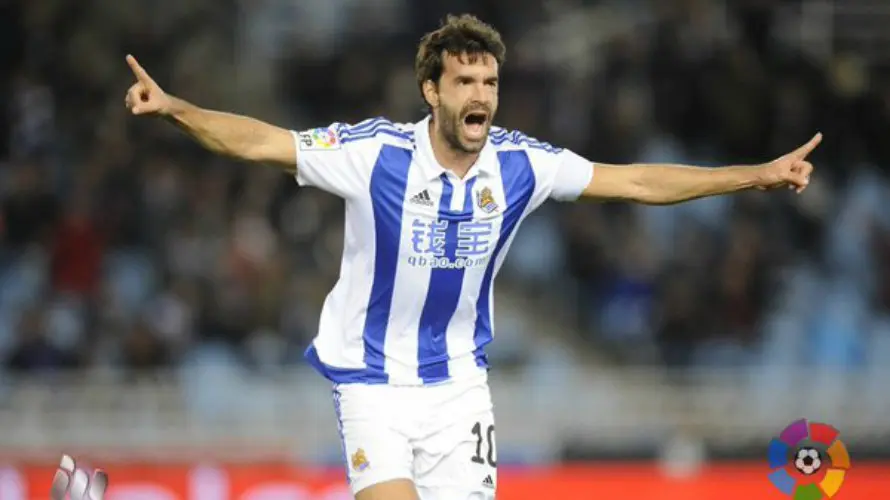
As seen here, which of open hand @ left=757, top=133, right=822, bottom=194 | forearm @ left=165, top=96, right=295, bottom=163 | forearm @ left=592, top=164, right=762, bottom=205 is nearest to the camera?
forearm @ left=165, top=96, right=295, bottom=163

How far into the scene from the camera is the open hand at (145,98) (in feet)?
20.2

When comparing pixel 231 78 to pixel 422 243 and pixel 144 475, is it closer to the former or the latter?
pixel 144 475

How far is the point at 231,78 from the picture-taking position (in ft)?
44.8

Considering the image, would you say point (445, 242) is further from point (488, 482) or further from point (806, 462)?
point (806, 462)

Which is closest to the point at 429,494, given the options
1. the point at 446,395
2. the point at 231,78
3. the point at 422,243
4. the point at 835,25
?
the point at 446,395

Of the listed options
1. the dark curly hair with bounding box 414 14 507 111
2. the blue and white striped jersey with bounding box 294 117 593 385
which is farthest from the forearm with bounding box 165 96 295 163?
the dark curly hair with bounding box 414 14 507 111

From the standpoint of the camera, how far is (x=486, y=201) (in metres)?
6.72

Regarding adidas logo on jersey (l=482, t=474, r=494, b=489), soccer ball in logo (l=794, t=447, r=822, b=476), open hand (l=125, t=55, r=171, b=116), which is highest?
open hand (l=125, t=55, r=171, b=116)

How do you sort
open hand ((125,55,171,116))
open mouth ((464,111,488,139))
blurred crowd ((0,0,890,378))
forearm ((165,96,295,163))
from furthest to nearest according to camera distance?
1. blurred crowd ((0,0,890,378))
2. open mouth ((464,111,488,139))
3. forearm ((165,96,295,163))
4. open hand ((125,55,171,116))

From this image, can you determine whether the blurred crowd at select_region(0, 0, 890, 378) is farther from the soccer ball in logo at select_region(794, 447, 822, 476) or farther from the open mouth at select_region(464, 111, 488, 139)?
the open mouth at select_region(464, 111, 488, 139)

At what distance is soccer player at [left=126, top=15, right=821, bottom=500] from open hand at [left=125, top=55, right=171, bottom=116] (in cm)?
39

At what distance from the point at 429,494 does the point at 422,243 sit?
91cm

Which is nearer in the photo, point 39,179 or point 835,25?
point 39,179

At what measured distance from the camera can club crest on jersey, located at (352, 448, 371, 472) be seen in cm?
655
